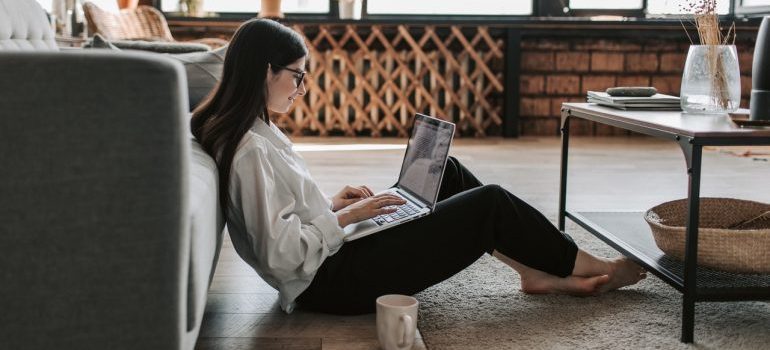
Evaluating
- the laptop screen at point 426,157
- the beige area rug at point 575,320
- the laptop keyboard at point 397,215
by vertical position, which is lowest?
the beige area rug at point 575,320

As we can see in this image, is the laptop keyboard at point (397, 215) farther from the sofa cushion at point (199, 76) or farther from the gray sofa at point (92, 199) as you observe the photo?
the sofa cushion at point (199, 76)

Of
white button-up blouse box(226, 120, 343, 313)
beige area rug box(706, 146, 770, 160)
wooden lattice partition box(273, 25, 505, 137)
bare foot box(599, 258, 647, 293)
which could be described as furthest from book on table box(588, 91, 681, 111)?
wooden lattice partition box(273, 25, 505, 137)

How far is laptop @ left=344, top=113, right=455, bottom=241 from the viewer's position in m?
1.36

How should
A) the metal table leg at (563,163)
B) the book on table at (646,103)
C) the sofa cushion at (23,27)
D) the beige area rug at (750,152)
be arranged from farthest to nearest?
1. the beige area rug at (750,152)
2. the metal table leg at (563,163)
3. the book on table at (646,103)
4. the sofa cushion at (23,27)

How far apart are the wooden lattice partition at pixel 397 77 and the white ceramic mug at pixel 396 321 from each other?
3.54 m

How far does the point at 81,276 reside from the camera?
2.80 feet

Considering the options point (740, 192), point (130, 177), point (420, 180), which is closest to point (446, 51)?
point (740, 192)

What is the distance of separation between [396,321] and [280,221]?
0.79ft

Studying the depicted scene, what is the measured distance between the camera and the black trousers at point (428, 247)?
53.7 inches

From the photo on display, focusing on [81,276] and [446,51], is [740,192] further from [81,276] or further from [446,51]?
[81,276]

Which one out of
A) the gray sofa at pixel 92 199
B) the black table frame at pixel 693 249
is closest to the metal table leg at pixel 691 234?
the black table frame at pixel 693 249

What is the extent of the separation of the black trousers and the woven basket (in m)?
0.23

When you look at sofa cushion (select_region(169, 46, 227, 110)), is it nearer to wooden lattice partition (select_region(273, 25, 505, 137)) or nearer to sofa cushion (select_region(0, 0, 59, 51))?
sofa cushion (select_region(0, 0, 59, 51))

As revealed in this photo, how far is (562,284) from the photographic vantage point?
1527mm
